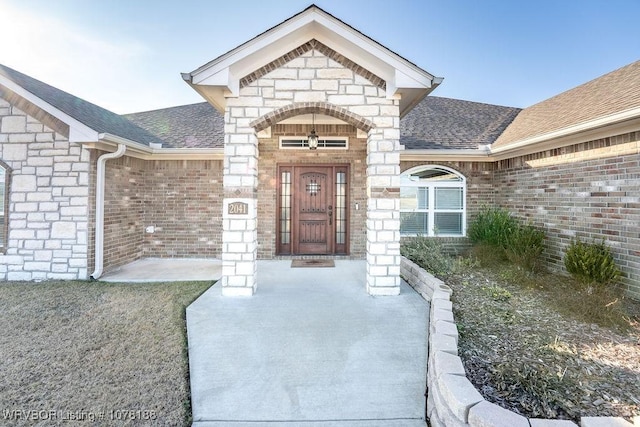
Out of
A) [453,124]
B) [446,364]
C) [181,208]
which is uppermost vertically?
[453,124]

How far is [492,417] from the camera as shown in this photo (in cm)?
190

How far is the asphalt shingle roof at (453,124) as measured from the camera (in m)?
8.31

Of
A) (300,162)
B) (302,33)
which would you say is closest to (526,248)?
(300,162)

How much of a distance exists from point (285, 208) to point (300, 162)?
1.24 m

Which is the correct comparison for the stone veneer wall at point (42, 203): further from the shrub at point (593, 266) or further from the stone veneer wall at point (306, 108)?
the shrub at point (593, 266)

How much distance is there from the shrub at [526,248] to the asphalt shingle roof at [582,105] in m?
2.05

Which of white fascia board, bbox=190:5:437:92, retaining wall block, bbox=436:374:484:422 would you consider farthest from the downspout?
retaining wall block, bbox=436:374:484:422

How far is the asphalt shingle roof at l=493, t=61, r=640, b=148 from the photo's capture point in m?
5.38

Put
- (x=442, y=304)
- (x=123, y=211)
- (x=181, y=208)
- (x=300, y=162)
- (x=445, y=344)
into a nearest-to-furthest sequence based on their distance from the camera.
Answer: (x=445, y=344) < (x=442, y=304) < (x=123, y=211) < (x=300, y=162) < (x=181, y=208)

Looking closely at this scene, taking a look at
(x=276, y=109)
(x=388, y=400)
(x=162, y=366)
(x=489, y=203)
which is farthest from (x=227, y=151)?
(x=489, y=203)

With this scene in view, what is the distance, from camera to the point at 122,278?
246 inches

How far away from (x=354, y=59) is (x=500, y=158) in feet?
16.6

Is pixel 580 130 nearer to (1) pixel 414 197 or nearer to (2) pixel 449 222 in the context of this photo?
(2) pixel 449 222

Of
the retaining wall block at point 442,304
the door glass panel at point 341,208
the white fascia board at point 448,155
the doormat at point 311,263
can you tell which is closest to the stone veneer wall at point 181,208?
the doormat at point 311,263
